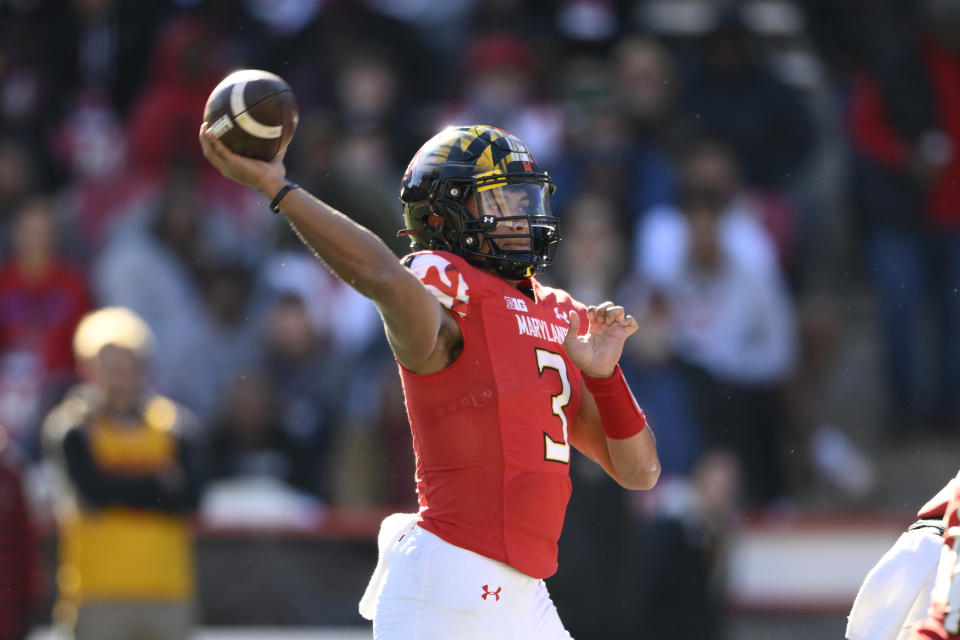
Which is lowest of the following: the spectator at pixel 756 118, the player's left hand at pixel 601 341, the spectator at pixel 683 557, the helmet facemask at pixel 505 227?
the spectator at pixel 683 557

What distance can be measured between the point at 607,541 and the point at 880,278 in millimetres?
3056

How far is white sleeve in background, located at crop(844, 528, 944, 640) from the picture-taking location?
13.9 feet

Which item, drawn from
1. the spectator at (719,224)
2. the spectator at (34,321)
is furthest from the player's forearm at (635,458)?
the spectator at (34,321)

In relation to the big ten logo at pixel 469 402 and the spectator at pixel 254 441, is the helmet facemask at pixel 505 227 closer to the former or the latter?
the big ten logo at pixel 469 402

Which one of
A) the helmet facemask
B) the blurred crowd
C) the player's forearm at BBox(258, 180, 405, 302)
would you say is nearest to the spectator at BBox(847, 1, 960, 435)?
the blurred crowd

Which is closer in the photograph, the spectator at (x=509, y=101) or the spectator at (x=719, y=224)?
the spectator at (x=719, y=224)

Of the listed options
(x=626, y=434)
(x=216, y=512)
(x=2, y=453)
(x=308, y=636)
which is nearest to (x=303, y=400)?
(x=216, y=512)

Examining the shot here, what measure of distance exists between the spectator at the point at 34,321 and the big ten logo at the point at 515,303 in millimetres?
6026

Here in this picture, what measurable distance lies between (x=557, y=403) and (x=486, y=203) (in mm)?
634

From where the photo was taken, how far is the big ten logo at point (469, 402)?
14.2ft

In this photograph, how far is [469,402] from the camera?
4.33 m

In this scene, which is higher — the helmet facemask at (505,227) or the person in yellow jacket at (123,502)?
the helmet facemask at (505,227)

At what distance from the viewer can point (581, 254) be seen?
9.34 m

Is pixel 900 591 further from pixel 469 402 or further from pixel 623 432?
pixel 469 402
